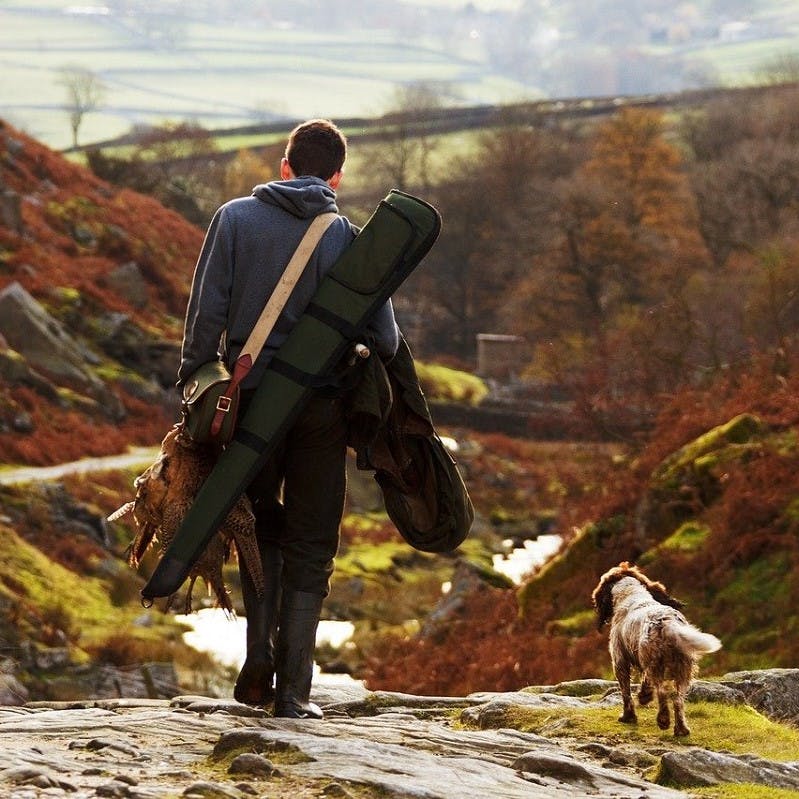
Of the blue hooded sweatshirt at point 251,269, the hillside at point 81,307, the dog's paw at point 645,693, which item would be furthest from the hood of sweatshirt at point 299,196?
the hillside at point 81,307

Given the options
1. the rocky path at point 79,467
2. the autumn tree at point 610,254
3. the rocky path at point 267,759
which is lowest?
the rocky path at point 267,759

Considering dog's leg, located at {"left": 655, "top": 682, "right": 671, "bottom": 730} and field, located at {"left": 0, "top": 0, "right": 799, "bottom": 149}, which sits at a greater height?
field, located at {"left": 0, "top": 0, "right": 799, "bottom": 149}

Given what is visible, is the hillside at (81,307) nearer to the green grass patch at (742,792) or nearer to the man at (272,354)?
the man at (272,354)

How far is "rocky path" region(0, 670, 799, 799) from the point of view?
19.0ft

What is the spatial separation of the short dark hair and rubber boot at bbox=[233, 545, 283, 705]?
1.69 m

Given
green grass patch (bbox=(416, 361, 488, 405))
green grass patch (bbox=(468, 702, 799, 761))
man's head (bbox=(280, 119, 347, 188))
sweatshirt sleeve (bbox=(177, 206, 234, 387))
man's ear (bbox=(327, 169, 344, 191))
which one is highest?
green grass patch (bbox=(416, 361, 488, 405))

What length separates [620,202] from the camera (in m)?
66.1

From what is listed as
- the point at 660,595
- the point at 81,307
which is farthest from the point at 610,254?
the point at 660,595

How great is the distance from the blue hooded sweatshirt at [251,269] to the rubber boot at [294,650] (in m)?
0.98

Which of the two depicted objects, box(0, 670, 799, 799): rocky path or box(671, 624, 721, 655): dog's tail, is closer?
box(0, 670, 799, 799): rocky path

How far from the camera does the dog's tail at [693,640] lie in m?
7.22

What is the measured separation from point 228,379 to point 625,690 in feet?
8.29

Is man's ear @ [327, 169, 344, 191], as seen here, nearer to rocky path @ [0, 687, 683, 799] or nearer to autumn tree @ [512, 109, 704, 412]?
rocky path @ [0, 687, 683, 799]

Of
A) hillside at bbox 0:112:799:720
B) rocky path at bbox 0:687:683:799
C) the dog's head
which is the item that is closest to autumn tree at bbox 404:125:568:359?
hillside at bbox 0:112:799:720
